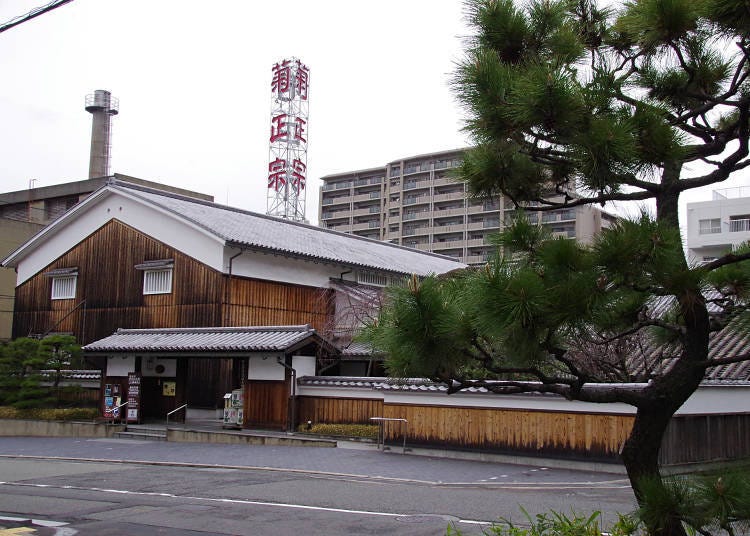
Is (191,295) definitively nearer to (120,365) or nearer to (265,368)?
(120,365)

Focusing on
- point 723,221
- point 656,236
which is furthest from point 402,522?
point 723,221

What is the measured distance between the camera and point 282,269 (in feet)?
93.7

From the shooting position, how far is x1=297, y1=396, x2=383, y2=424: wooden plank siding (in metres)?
20.1

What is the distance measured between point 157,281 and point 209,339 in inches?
253

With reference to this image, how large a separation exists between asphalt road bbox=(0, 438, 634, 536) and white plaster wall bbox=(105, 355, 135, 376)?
6127 mm

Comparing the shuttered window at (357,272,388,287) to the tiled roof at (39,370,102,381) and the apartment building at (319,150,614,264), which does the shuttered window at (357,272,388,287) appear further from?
the apartment building at (319,150,614,264)

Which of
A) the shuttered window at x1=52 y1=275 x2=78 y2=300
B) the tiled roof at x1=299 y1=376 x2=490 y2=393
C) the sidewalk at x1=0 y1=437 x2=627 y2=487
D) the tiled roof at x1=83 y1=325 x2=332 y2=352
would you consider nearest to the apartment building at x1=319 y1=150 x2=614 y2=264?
the shuttered window at x1=52 y1=275 x2=78 y2=300

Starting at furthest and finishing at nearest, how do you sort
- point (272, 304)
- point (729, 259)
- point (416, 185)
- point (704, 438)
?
1. point (416, 185)
2. point (272, 304)
3. point (704, 438)
4. point (729, 259)

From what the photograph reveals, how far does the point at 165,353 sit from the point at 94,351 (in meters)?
2.92

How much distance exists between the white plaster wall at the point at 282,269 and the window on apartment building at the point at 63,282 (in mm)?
8909

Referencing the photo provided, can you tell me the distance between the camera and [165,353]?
23.8 meters

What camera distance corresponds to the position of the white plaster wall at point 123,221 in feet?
88.9

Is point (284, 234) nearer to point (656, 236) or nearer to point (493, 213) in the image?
point (656, 236)

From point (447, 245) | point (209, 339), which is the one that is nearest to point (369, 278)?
point (209, 339)
